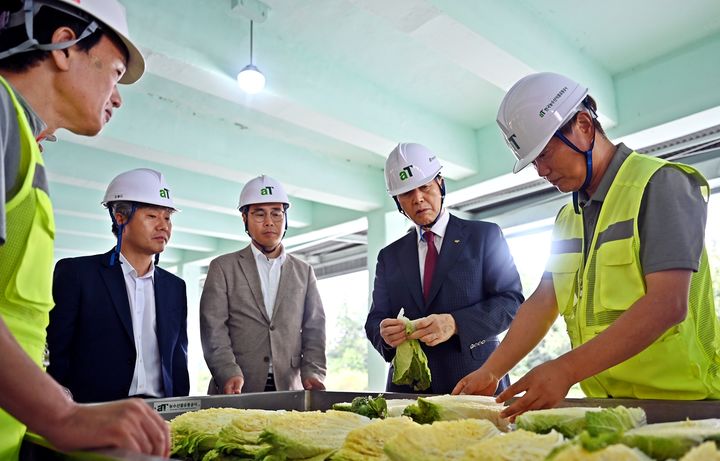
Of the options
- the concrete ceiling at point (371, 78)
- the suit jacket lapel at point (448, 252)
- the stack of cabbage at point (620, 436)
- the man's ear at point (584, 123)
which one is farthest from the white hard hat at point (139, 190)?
the stack of cabbage at point (620, 436)

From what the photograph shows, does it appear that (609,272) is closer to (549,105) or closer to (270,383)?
(549,105)

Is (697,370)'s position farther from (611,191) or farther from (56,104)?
(56,104)

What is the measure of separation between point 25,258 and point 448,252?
218 centimetres

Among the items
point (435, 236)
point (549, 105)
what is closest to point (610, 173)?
point (549, 105)

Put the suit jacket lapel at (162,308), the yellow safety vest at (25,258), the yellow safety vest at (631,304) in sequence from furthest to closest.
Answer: the suit jacket lapel at (162,308) → the yellow safety vest at (631,304) → the yellow safety vest at (25,258)

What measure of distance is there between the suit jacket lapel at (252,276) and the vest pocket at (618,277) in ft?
6.92

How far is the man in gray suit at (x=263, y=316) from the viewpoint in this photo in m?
3.24

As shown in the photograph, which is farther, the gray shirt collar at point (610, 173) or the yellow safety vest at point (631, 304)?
the gray shirt collar at point (610, 173)

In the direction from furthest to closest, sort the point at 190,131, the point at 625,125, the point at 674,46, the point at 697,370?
the point at 190,131
the point at 625,125
the point at 674,46
the point at 697,370

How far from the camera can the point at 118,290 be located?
2934 mm

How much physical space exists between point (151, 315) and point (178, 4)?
234 cm

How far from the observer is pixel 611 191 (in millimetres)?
1892

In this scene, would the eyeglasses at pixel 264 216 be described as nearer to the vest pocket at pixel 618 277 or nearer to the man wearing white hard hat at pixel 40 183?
the man wearing white hard hat at pixel 40 183

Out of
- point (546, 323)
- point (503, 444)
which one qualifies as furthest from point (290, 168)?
point (503, 444)
